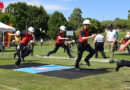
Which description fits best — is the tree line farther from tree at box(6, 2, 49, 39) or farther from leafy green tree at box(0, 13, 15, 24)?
leafy green tree at box(0, 13, 15, 24)

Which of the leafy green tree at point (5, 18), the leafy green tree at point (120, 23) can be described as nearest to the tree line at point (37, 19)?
the leafy green tree at point (5, 18)

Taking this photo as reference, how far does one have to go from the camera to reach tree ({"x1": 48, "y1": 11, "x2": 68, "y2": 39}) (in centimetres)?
6166

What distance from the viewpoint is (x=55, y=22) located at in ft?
206

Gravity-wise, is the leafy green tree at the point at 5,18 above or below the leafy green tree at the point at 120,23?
below

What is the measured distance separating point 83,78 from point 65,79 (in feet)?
2.00

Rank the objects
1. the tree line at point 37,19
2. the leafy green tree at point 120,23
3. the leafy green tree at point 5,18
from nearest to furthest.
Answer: the leafy green tree at point 5,18 → the tree line at point 37,19 → the leafy green tree at point 120,23

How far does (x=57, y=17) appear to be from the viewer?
63406 millimetres

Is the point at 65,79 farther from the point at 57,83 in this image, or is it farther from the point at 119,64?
the point at 119,64

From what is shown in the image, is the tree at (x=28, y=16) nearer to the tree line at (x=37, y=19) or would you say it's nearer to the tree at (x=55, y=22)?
the tree line at (x=37, y=19)

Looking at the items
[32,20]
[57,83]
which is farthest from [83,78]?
[32,20]

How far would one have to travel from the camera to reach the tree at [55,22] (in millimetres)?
61656

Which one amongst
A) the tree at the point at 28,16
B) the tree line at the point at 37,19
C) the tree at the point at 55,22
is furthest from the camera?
the tree at the point at 28,16

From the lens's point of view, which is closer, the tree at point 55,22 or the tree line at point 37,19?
the tree at point 55,22

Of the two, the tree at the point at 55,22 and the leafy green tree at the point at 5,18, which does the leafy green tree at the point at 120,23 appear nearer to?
the tree at the point at 55,22
